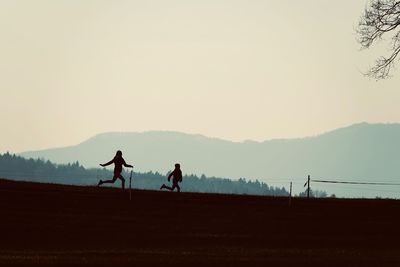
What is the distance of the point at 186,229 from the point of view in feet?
116

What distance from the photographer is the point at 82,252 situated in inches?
1049

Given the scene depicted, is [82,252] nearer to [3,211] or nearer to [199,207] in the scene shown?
[3,211]

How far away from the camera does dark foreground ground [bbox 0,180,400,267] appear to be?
84.0 feet

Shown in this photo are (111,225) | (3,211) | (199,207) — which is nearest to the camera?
(111,225)

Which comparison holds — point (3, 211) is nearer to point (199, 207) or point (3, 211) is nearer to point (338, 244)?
point (199, 207)

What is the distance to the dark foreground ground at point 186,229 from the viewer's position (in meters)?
25.6

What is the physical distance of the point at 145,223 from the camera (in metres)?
37.3

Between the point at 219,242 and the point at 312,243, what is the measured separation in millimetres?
2822

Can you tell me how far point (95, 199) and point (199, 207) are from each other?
4567mm

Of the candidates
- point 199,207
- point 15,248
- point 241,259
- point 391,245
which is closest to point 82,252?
point 15,248

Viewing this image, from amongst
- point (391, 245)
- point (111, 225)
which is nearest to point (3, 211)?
point (111, 225)

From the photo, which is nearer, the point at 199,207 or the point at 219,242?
the point at 219,242

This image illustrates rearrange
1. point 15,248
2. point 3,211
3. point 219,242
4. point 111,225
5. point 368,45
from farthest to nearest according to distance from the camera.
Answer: point 368,45
point 3,211
point 111,225
point 219,242
point 15,248

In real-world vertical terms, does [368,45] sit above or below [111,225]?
above
